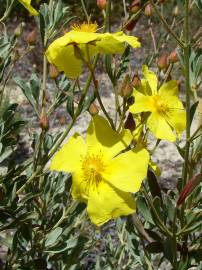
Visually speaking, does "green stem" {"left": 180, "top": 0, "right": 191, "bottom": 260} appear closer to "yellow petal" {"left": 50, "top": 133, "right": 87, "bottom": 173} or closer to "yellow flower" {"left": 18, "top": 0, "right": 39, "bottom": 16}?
"yellow petal" {"left": 50, "top": 133, "right": 87, "bottom": 173}

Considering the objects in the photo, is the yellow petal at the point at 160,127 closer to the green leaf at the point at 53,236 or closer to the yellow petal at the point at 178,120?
the yellow petal at the point at 178,120

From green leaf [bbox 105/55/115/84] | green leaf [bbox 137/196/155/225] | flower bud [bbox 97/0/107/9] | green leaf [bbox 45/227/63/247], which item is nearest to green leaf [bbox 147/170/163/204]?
green leaf [bbox 137/196/155/225]

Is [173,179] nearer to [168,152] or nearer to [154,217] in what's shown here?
[168,152]

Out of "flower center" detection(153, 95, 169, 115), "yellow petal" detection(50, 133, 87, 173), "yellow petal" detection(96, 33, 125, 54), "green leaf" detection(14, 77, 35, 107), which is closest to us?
"yellow petal" detection(96, 33, 125, 54)

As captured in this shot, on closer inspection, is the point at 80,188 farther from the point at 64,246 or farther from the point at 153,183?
the point at 64,246

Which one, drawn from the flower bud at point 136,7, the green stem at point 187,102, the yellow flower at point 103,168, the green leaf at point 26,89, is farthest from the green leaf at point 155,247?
the flower bud at point 136,7
